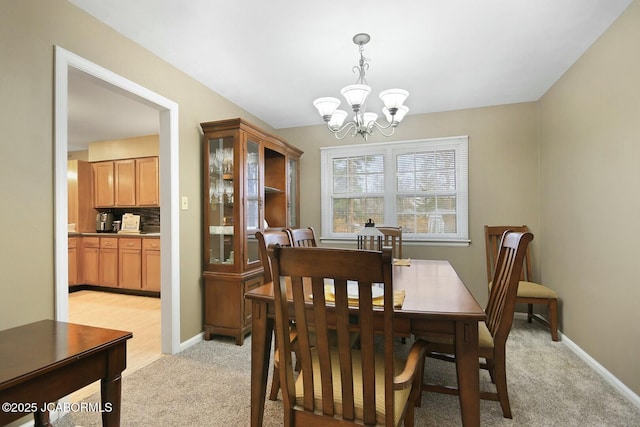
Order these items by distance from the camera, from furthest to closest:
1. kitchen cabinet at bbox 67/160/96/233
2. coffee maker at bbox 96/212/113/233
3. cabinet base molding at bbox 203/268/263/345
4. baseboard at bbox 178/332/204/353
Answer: coffee maker at bbox 96/212/113/233 < kitchen cabinet at bbox 67/160/96/233 < cabinet base molding at bbox 203/268/263/345 < baseboard at bbox 178/332/204/353

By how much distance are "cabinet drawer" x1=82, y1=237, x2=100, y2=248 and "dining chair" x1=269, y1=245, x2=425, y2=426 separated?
500 centimetres

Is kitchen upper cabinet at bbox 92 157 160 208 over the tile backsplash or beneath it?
over

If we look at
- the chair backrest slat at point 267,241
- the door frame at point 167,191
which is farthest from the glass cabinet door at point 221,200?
the chair backrest slat at point 267,241

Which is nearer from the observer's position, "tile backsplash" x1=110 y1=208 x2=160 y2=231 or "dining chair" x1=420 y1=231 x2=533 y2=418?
"dining chair" x1=420 y1=231 x2=533 y2=418

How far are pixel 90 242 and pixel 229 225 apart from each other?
342 cm

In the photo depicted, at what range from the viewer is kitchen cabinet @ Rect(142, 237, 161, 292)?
4.54m

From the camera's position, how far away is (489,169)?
3.61 metres

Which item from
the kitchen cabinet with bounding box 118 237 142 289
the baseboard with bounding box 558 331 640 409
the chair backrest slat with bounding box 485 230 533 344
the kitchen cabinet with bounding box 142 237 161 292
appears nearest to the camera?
the chair backrest slat with bounding box 485 230 533 344

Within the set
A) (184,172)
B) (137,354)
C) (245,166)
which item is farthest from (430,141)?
(137,354)

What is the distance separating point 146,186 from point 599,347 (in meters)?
5.65

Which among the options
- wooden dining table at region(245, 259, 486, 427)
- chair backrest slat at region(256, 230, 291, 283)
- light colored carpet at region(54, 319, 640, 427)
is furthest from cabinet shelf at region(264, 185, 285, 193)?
wooden dining table at region(245, 259, 486, 427)

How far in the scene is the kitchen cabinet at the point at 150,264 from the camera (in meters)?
4.54

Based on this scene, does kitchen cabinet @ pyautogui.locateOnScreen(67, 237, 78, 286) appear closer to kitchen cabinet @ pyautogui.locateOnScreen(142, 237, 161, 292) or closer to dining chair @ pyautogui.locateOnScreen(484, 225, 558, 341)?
kitchen cabinet @ pyautogui.locateOnScreen(142, 237, 161, 292)

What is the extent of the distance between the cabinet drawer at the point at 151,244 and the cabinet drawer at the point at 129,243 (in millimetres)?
112
